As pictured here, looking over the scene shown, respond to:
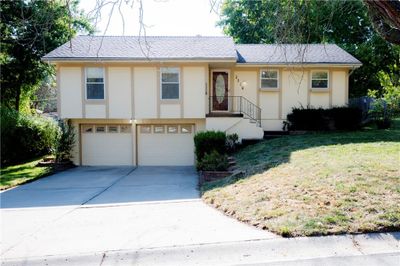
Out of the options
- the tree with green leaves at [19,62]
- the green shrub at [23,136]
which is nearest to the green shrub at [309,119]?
the green shrub at [23,136]

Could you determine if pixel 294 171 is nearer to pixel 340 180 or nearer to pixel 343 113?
pixel 340 180

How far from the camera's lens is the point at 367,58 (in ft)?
78.3

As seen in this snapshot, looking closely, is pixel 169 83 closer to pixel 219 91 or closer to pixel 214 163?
pixel 219 91

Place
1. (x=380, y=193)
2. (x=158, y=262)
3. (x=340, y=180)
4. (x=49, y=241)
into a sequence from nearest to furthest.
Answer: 1. (x=158, y=262)
2. (x=49, y=241)
3. (x=380, y=193)
4. (x=340, y=180)

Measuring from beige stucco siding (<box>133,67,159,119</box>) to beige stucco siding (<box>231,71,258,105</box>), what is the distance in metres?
4.27

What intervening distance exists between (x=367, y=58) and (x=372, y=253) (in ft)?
72.8

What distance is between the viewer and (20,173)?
48.8ft

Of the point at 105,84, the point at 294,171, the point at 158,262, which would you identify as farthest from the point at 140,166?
the point at 158,262

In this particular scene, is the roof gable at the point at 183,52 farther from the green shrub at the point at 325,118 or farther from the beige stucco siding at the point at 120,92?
the green shrub at the point at 325,118

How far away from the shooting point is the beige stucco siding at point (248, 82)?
1781cm

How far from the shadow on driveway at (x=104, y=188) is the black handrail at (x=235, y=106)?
4.40m

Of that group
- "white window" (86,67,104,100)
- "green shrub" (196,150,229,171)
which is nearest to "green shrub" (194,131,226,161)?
"green shrub" (196,150,229,171)

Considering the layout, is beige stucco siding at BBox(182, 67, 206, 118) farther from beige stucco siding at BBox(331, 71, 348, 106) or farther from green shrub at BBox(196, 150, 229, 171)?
beige stucco siding at BBox(331, 71, 348, 106)

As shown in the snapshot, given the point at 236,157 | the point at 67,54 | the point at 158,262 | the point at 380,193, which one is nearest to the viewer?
the point at 158,262
